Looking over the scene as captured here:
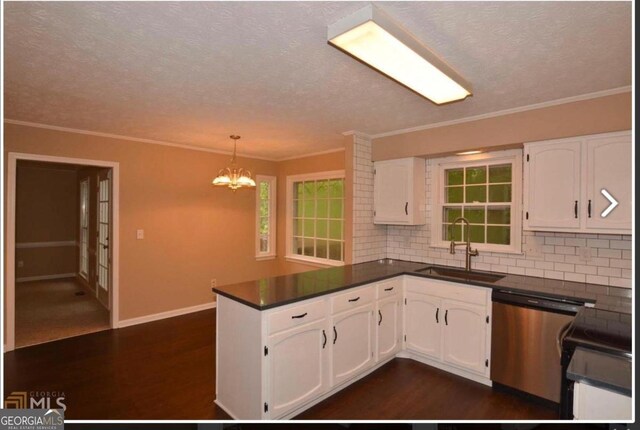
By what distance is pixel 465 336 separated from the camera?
2.86 metres

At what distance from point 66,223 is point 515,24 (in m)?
8.56

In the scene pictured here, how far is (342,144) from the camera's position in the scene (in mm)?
4453

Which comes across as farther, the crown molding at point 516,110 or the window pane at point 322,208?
the window pane at point 322,208

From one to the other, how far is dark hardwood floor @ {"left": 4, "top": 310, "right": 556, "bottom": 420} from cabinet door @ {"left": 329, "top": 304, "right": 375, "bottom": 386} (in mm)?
148

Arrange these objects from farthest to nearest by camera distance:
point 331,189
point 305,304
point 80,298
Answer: point 80,298 < point 331,189 < point 305,304

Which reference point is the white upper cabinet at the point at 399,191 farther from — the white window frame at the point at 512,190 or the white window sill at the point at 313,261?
the white window sill at the point at 313,261

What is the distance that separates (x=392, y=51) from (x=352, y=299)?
1.81 m

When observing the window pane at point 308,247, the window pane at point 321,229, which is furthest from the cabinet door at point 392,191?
the window pane at point 308,247

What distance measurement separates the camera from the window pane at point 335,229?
4.93 metres

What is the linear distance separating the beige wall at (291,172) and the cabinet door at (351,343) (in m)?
2.34

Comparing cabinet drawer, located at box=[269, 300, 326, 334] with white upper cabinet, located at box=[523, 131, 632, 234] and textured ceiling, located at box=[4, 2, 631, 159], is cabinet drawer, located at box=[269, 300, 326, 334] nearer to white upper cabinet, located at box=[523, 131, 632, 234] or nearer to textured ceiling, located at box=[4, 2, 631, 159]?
textured ceiling, located at box=[4, 2, 631, 159]

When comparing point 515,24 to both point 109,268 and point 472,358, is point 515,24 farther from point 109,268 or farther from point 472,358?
point 109,268

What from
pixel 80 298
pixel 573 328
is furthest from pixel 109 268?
pixel 573 328

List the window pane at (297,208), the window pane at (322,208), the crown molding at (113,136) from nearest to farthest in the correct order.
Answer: the crown molding at (113,136)
the window pane at (322,208)
the window pane at (297,208)
